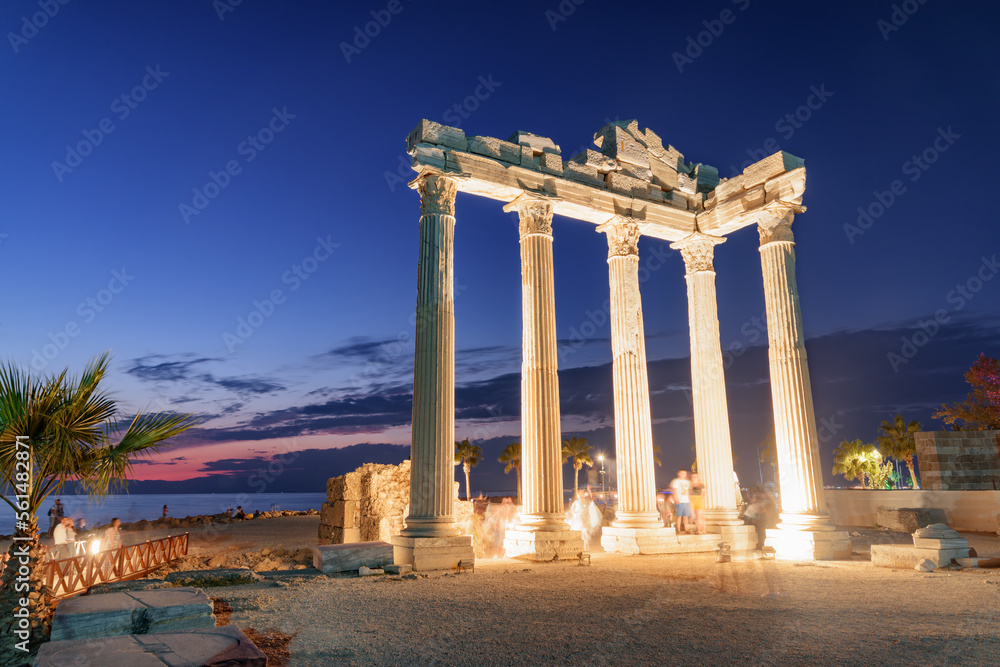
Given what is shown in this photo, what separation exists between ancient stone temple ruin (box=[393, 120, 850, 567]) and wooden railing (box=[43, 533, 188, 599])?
19.8 ft

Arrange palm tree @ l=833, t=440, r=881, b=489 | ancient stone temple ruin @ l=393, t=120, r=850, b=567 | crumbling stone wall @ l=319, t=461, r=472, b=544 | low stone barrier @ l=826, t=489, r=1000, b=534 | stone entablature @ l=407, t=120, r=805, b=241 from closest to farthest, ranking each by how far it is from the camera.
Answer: ancient stone temple ruin @ l=393, t=120, r=850, b=567, stone entablature @ l=407, t=120, r=805, b=241, crumbling stone wall @ l=319, t=461, r=472, b=544, low stone barrier @ l=826, t=489, r=1000, b=534, palm tree @ l=833, t=440, r=881, b=489

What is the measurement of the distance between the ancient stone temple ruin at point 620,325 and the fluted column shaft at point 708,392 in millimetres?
40

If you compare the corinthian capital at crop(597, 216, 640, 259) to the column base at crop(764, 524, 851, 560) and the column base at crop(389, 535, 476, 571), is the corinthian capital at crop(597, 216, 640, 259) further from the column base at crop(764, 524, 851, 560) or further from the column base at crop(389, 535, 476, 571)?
the column base at crop(389, 535, 476, 571)

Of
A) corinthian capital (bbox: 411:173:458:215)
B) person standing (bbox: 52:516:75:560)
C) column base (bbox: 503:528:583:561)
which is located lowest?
column base (bbox: 503:528:583:561)

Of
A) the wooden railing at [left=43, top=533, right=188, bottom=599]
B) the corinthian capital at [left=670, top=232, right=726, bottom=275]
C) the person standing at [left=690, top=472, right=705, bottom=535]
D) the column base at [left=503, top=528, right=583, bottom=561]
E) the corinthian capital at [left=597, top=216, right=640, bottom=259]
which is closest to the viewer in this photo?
the wooden railing at [left=43, top=533, right=188, bottom=599]

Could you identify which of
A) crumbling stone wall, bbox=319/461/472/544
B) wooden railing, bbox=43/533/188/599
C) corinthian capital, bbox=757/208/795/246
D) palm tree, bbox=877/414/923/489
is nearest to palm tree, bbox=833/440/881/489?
palm tree, bbox=877/414/923/489

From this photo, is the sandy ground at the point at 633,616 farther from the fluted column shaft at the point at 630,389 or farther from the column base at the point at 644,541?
the fluted column shaft at the point at 630,389

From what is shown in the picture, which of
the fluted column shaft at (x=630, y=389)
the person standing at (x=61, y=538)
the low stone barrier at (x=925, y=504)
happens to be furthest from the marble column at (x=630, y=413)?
the low stone barrier at (x=925, y=504)

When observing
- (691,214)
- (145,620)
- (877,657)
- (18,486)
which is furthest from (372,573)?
(691,214)

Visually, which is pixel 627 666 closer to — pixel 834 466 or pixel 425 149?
pixel 425 149

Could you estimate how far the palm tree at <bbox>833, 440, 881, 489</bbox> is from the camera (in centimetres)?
5350

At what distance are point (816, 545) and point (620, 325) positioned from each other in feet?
25.5

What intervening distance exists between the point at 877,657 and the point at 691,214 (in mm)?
16210

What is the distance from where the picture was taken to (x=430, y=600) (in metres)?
9.54
